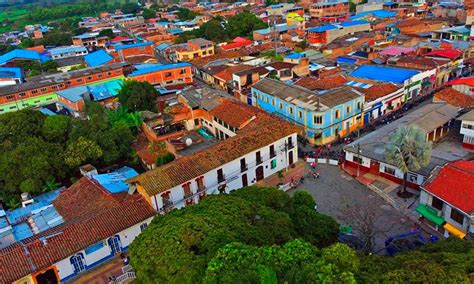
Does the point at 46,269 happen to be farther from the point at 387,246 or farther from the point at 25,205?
the point at 387,246

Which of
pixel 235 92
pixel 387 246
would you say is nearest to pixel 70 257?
pixel 387 246

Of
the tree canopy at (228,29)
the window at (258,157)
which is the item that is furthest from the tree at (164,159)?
the tree canopy at (228,29)

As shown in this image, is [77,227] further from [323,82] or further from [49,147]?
[323,82]

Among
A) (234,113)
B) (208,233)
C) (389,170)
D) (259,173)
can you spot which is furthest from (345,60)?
(208,233)

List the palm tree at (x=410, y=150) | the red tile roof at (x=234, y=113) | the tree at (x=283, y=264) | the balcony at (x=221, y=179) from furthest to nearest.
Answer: the red tile roof at (x=234, y=113) → the balcony at (x=221, y=179) → the palm tree at (x=410, y=150) → the tree at (x=283, y=264)

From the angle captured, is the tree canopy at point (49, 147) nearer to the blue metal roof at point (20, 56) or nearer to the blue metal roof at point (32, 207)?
the blue metal roof at point (32, 207)
